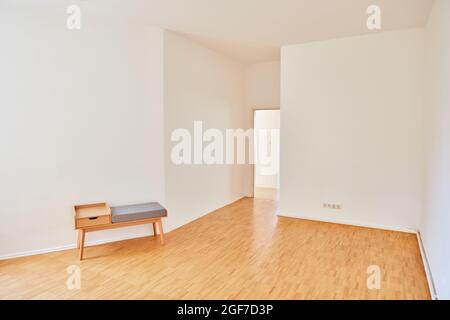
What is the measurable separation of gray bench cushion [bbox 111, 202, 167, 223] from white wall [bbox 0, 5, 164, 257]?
289mm

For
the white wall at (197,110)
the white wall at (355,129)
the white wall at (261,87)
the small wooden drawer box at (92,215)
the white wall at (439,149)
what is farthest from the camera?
the white wall at (261,87)

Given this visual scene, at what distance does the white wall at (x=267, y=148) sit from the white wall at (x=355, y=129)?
2.72 metres

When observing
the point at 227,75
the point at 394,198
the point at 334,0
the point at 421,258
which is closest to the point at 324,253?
the point at 421,258

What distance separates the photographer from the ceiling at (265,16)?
3.31m

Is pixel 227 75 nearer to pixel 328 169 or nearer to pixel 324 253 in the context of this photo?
pixel 328 169

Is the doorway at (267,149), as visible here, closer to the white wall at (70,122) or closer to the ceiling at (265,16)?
the ceiling at (265,16)

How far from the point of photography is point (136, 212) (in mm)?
3543

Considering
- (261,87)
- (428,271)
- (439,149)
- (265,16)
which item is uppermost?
(265,16)

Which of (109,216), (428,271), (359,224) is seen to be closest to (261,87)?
(359,224)

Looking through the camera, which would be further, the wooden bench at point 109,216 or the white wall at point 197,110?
the white wall at point 197,110

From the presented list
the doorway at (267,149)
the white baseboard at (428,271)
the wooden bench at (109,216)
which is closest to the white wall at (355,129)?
the white baseboard at (428,271)

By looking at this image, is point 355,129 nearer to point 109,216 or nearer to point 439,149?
point 439,149

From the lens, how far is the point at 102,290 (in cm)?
265

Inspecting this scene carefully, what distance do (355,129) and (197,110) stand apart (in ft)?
8.31
